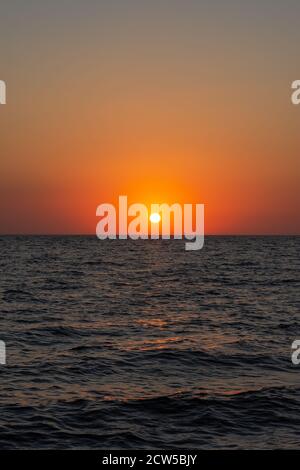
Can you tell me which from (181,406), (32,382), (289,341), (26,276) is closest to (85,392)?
(32,382)

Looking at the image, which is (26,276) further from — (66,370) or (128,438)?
(128,438)

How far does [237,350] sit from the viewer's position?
2047 cm

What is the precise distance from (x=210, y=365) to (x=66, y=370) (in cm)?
478

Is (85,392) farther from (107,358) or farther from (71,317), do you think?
(71,317)

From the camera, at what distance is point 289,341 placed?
22.1m

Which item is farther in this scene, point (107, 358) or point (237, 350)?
point (237, 350)
